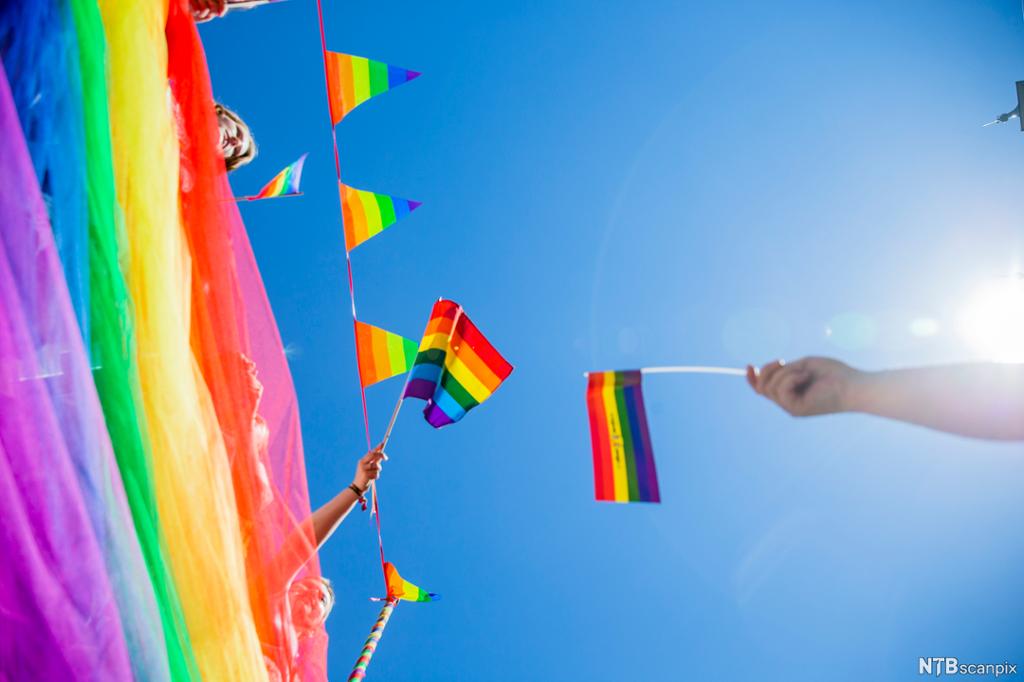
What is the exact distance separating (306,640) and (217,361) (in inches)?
49.5

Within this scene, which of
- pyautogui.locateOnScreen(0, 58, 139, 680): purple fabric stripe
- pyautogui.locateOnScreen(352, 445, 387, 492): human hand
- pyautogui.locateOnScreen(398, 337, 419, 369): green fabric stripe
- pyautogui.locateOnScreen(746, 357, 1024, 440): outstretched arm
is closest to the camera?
pyautogui.locateOnScreen(0, 58, 139, 680): purple fabric stripe

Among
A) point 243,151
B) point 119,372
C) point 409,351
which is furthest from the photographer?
point 409,351

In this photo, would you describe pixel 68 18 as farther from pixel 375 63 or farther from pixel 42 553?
pixel 375 63

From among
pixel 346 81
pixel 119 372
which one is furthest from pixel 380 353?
pixel 119 372

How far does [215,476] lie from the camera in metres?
1.94

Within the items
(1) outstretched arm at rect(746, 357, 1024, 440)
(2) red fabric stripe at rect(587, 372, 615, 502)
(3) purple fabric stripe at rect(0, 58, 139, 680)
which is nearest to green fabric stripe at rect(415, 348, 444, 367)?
(2) red fabric stripe at rect(587, 372, 615, 502)

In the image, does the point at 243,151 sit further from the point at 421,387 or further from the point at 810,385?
the point at 810,385

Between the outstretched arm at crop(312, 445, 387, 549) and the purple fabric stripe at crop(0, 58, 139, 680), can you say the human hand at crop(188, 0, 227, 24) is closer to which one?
the purple fabric stripe at crop(0, 58, 139, 680)

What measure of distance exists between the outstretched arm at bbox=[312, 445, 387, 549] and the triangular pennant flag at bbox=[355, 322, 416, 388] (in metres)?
0.63

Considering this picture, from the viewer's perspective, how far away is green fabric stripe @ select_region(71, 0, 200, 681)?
165 cm

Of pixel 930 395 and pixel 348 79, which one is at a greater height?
pixel 348 79

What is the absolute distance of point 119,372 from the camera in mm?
1671

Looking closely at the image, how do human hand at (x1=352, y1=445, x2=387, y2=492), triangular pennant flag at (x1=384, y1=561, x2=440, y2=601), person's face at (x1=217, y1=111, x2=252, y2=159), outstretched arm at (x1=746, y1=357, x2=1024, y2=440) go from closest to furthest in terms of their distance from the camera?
outstretched arm at (x1=746, y1=357, x2=1024, y2=440) < person's face at (x1=217, y1=111, x2=252, y2=159) < human hand at (x1=352, y1=445, x2=387, y2=492) < triangular pennant flag at (x1=384, y1=561, x2=440, y2=601)

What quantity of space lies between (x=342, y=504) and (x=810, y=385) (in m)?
2.54
